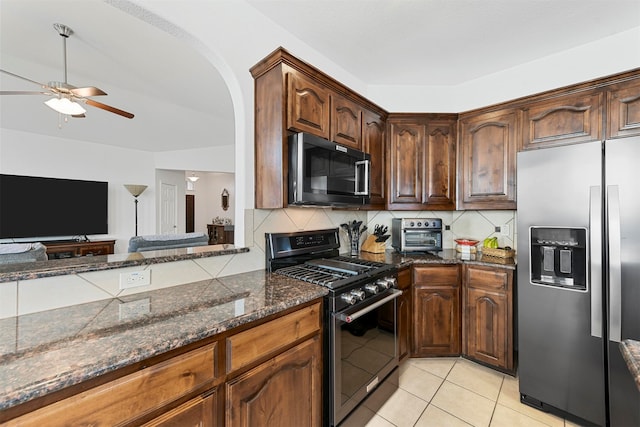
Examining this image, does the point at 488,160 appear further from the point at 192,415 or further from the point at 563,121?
the point at 192,415

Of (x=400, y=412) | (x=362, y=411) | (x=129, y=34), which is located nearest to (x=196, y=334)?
(x=362, y=411)

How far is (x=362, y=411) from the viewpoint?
1674 mm

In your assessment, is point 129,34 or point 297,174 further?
point 129,34

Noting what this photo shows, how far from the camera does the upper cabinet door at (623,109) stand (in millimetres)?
1782

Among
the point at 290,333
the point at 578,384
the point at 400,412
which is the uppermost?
the point at 290,333

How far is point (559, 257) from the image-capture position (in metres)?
1.68

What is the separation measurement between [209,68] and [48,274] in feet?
7.70

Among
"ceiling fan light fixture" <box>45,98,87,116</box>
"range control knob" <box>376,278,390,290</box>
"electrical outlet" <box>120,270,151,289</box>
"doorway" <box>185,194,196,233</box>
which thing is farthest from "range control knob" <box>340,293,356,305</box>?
"doorway" <box>185,194,196,233</box>

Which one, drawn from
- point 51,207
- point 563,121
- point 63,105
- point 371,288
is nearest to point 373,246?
point 371,288

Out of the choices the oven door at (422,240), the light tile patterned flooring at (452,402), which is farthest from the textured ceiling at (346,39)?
the light tile patterned flooring at (452,402)

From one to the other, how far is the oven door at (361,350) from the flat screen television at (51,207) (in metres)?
5.19

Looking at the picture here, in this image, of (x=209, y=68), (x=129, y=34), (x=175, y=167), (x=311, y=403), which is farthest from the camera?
(x=175, y=167)

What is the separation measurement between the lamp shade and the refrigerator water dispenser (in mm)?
5933

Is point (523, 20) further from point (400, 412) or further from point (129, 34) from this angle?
point (129, 34)
